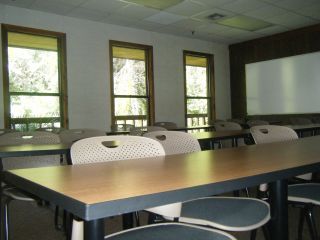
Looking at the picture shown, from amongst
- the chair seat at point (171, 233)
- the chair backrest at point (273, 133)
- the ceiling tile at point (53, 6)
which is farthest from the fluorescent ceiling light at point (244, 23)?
the chair seat at point (171, 233)

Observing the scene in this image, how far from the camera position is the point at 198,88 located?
7684 mm

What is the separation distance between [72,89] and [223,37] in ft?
12.7

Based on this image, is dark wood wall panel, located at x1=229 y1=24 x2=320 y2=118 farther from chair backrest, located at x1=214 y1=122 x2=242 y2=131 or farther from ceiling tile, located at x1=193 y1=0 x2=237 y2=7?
chair backrest, located at x1=214 y1=122 x2=242 y2=131

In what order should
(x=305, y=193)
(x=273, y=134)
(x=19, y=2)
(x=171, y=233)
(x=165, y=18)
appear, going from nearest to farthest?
(x=171, y=233) → (x=305, y=193) → (x=273, y=134) → (x=19, y=2) → (x=165, y=18)

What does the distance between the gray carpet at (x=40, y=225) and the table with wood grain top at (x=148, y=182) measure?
1.26 m

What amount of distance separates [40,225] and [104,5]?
375cm

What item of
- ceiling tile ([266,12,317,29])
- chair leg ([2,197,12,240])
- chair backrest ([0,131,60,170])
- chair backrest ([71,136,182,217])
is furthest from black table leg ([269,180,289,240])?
ceiling tile ([266,12,317,29])

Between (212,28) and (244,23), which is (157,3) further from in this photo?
(244,23)

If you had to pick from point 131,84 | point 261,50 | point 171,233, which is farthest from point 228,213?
point 261,50

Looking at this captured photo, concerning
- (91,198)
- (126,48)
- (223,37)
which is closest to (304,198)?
(91,198)

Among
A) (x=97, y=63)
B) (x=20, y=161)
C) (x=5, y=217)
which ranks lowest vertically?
(x=5, y=217)

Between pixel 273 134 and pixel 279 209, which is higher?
pixel 273 134

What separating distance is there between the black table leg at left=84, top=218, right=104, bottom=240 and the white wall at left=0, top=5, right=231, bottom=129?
4808 millimetres

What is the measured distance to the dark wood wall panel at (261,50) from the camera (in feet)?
22.5
